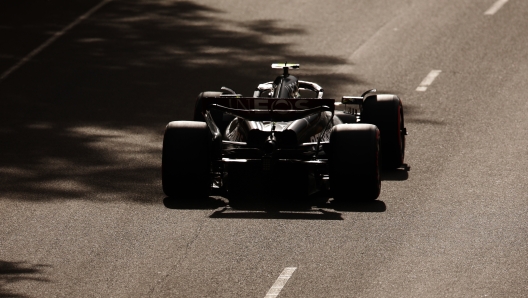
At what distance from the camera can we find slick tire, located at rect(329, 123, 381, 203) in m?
13.2

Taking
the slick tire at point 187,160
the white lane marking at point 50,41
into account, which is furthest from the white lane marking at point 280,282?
the white lane marking at point 50,41

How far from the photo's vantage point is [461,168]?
15.1 metres

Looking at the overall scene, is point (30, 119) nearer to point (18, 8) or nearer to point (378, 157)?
point (378, 157)

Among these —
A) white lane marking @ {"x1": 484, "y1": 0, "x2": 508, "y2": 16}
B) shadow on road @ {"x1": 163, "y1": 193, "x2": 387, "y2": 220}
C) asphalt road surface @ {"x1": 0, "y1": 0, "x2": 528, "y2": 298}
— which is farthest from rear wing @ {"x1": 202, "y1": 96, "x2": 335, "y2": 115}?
white lane marking @ {"x1": 484, "y1": 0, "x2": 508, "y2": 16}

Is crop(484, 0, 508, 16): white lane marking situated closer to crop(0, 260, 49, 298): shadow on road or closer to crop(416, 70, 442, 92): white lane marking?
crop(416, 70, 442, 92): white lane marking

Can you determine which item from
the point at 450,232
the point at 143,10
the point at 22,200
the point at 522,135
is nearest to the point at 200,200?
the point at 22,200

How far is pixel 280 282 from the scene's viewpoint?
427 inches

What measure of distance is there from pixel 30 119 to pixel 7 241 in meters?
6.29

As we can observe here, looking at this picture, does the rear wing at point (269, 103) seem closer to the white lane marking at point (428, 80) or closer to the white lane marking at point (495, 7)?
the white lane marking at point (428, 80)

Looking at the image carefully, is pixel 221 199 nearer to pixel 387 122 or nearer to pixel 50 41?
pixel 387 122

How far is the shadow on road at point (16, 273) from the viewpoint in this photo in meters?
10.9

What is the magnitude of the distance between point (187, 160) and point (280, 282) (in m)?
3.04

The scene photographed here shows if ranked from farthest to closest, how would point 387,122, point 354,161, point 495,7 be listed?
point 495,7
point 387,122
point 354,161

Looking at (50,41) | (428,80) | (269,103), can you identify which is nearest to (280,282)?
(269,103)
